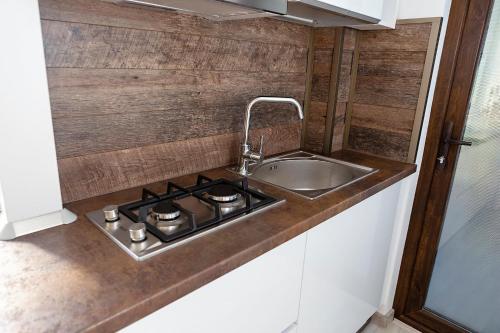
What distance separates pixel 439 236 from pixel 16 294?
1.73m

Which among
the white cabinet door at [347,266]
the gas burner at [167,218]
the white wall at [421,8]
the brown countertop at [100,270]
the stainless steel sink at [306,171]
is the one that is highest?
the white wall at [421,8]

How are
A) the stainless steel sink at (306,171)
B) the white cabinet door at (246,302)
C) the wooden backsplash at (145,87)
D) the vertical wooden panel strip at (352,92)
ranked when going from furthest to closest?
the vertical wooden panel strip at (352,92), the stainless steel sink at (306,171), the wooden backsplash at (145,87), the white cabinet door at (246,302)

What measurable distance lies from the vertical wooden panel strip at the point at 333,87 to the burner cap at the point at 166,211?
1.07 metres

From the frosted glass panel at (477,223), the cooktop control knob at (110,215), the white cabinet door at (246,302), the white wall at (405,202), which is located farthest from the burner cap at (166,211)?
the frosted glass panel at (477,223)

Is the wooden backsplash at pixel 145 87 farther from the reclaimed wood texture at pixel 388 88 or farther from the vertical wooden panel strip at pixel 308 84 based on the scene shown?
the reclaimed wood texture at pixel 388 88

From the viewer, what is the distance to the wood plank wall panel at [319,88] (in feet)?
5.52

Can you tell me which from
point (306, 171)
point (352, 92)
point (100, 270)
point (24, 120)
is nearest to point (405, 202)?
point (306, 171)

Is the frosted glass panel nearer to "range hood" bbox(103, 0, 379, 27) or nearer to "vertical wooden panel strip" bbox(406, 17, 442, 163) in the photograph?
"vertical wooden panel strip" bbox(406, 17, 442, 163)

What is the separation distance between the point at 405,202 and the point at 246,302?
1122mm

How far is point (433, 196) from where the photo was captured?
163 centimetres

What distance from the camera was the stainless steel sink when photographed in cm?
159

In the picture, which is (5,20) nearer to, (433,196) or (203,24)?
(203,24)

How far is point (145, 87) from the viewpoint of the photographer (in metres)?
Result: 1.12

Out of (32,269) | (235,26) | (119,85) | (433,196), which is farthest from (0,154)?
(433,196)
